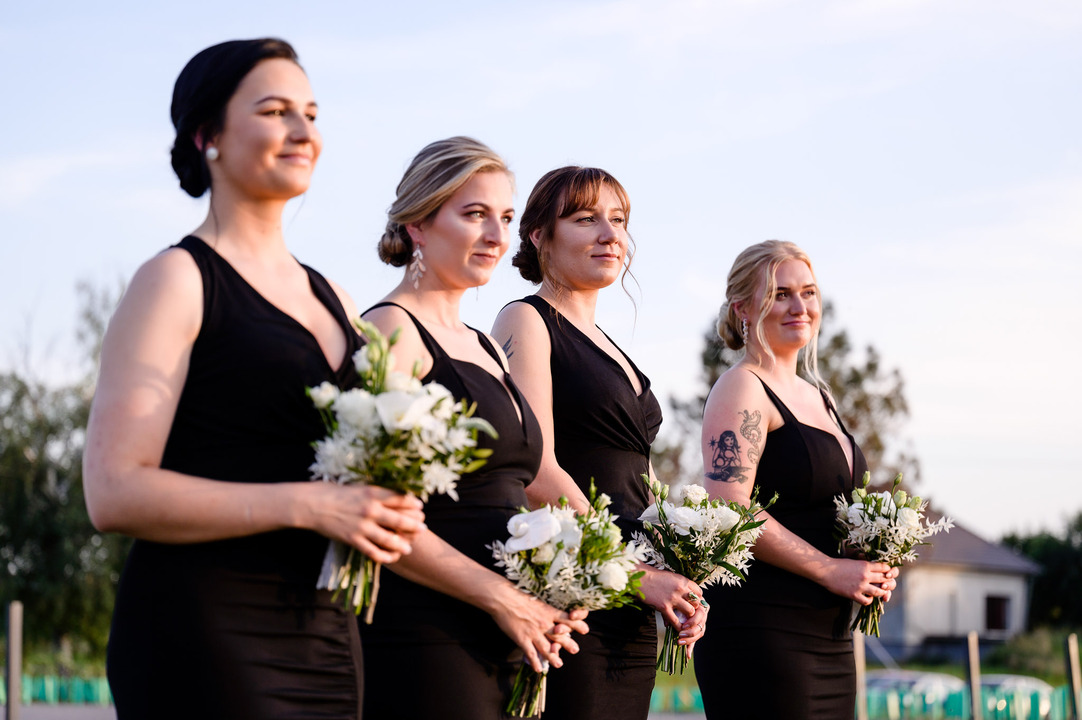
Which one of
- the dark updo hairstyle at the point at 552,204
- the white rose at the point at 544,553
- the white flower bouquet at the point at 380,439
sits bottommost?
the white rose at the point at 544,553

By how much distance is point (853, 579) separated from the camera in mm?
5117

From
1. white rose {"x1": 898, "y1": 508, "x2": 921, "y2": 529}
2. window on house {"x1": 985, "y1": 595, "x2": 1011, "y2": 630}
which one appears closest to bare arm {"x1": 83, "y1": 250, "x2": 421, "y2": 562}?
white rose {"x1": 898, "y1": 508, "x2": 921, "y2": 529}

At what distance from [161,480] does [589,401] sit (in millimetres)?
2250

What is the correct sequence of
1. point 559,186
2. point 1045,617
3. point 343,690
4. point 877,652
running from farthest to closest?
point 1045,617 < point 877,652 < point 559,186 < point 343,690

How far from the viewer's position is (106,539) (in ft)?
114

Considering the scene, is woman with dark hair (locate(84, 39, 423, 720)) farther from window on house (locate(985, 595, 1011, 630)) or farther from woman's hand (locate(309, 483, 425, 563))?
window on house (locate(985, 595, 1011, 630))

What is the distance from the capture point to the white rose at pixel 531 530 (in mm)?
3436

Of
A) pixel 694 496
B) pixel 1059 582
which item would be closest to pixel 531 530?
pixel 694 496

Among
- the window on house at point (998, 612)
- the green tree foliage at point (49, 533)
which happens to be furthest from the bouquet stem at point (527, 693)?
the window on house at point (998, 612)

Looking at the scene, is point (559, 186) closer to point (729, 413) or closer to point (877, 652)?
point (729, 413)

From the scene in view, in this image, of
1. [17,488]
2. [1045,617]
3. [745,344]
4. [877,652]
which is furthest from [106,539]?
[1045,617]

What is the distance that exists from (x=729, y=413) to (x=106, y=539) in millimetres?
33141

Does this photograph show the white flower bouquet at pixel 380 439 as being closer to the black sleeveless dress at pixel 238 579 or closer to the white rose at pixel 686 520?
the black sleeveless dress at pixel 238 579

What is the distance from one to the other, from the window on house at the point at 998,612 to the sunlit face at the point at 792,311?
48.2 meters
